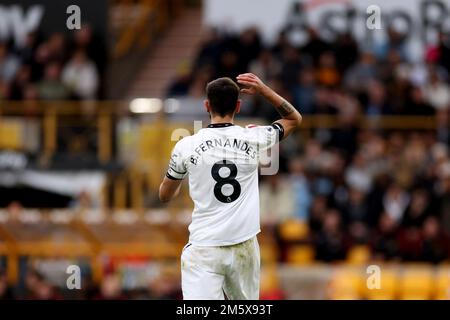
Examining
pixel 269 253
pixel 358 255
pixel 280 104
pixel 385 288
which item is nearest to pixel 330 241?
pixel 358 255

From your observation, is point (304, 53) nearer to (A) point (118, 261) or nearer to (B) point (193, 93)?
(B) point (193, 93)

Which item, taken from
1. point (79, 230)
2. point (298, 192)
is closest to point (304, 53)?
point (298, 192)

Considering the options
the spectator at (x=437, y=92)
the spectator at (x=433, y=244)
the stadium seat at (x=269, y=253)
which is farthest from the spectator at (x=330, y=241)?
the spectator at (x=437, y=92)

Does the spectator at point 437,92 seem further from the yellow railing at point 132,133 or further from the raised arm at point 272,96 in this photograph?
the raised arm at point 272,96

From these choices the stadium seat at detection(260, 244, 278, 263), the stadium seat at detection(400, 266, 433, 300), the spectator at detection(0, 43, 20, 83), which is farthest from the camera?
the spectator at detection(0, 43, 20, 83)

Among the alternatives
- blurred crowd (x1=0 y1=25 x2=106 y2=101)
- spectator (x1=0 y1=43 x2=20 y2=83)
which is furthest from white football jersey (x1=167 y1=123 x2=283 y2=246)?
spectator (x1=0 y1=43 x2=20 y2=83)

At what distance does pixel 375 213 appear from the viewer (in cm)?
2092

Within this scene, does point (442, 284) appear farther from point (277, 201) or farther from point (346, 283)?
point (277, 201)

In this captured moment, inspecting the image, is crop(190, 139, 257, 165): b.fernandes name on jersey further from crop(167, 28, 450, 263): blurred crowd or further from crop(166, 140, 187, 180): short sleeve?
crop(167, 28, 450, 263): blurred crowd

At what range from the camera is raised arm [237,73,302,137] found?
10.4 metres

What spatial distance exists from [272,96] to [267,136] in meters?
0.29

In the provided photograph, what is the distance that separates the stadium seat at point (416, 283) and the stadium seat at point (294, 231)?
2.00m

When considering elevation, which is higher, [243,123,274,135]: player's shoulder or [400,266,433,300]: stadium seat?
[243,123,274,135]: player's shoulder

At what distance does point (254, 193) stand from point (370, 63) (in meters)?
13.4
